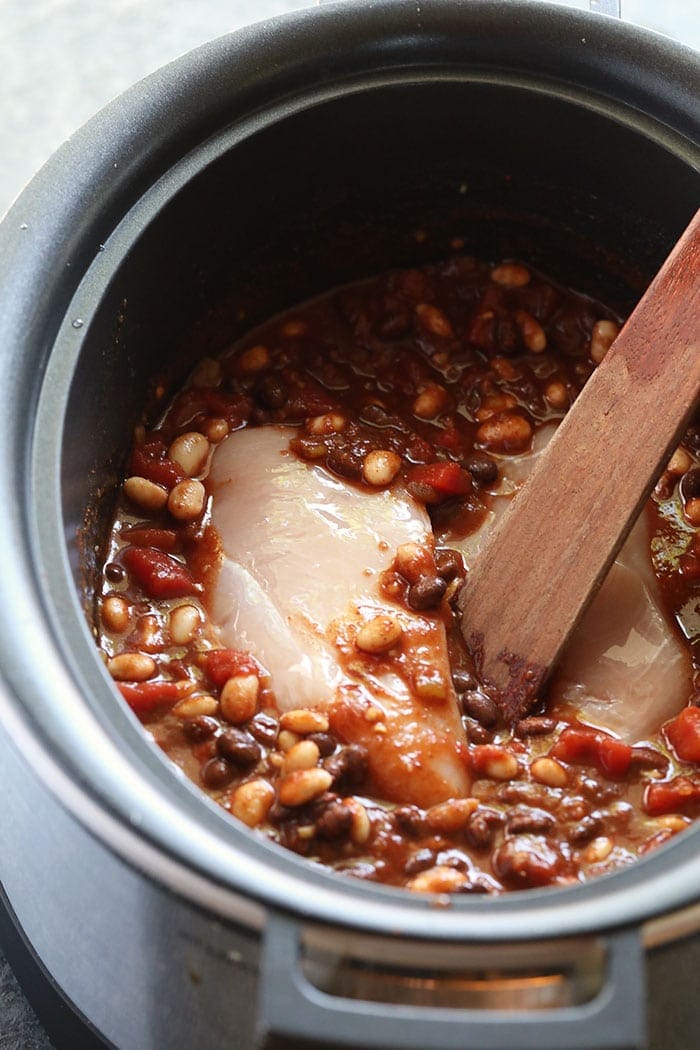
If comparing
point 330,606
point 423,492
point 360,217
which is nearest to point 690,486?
point 423,492

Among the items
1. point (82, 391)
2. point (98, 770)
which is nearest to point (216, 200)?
point (82, 391)

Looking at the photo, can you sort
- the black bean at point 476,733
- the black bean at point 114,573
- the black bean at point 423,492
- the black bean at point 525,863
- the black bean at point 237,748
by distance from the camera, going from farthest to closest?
the black bean at point 423,492, the black bean at point 114,573, the black bean at point 476,733, the black bean at point 237,748, the black bean at point 525,863

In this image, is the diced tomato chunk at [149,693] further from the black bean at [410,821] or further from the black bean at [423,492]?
the black bean at [423,492]

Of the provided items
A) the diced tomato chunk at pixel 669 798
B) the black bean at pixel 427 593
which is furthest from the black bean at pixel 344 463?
the diced tomato chunk at pixel 669 798

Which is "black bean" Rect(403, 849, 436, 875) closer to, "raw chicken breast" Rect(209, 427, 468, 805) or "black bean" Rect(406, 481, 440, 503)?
"raw chicken breast" Rect(209, 427, 468, 805)

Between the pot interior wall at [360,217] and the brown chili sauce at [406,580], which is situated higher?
the pot interior wall at [360,217]

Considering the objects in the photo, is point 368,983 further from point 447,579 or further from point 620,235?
point 620,235

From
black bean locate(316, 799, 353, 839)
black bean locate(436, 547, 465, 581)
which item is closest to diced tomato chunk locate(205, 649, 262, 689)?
black bean locate(316, 799, 353, 839)
